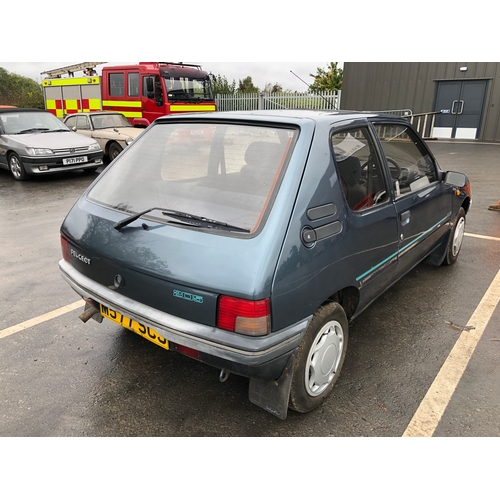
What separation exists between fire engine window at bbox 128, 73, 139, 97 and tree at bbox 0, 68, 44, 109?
20.2m

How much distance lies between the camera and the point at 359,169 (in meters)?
2.59

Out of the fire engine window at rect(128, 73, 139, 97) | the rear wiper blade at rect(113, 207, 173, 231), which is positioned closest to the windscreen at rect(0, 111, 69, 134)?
the fire engine window at rect(128, 73, 139, 97)

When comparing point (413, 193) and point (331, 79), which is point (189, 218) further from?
point (331, 79)

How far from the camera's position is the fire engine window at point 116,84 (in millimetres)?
13562

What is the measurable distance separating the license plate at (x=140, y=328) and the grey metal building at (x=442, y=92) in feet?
Answer: 63.5

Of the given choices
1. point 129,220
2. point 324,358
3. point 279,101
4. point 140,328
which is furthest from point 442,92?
point 140,328

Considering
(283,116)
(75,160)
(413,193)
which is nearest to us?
(283,116)

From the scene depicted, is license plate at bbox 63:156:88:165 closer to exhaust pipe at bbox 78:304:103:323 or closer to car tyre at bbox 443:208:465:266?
exhaust pipe at bbox 78:304:103:323

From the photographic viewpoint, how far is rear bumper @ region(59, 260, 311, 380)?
1.90 m

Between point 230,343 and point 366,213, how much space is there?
1225 millimetres

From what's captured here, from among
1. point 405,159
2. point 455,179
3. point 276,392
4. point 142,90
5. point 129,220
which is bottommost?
point 276,392

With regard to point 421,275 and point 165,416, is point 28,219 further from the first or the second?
point 421,275

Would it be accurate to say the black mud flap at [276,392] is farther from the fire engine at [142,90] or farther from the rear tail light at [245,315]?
the fire engine at [142,90]
